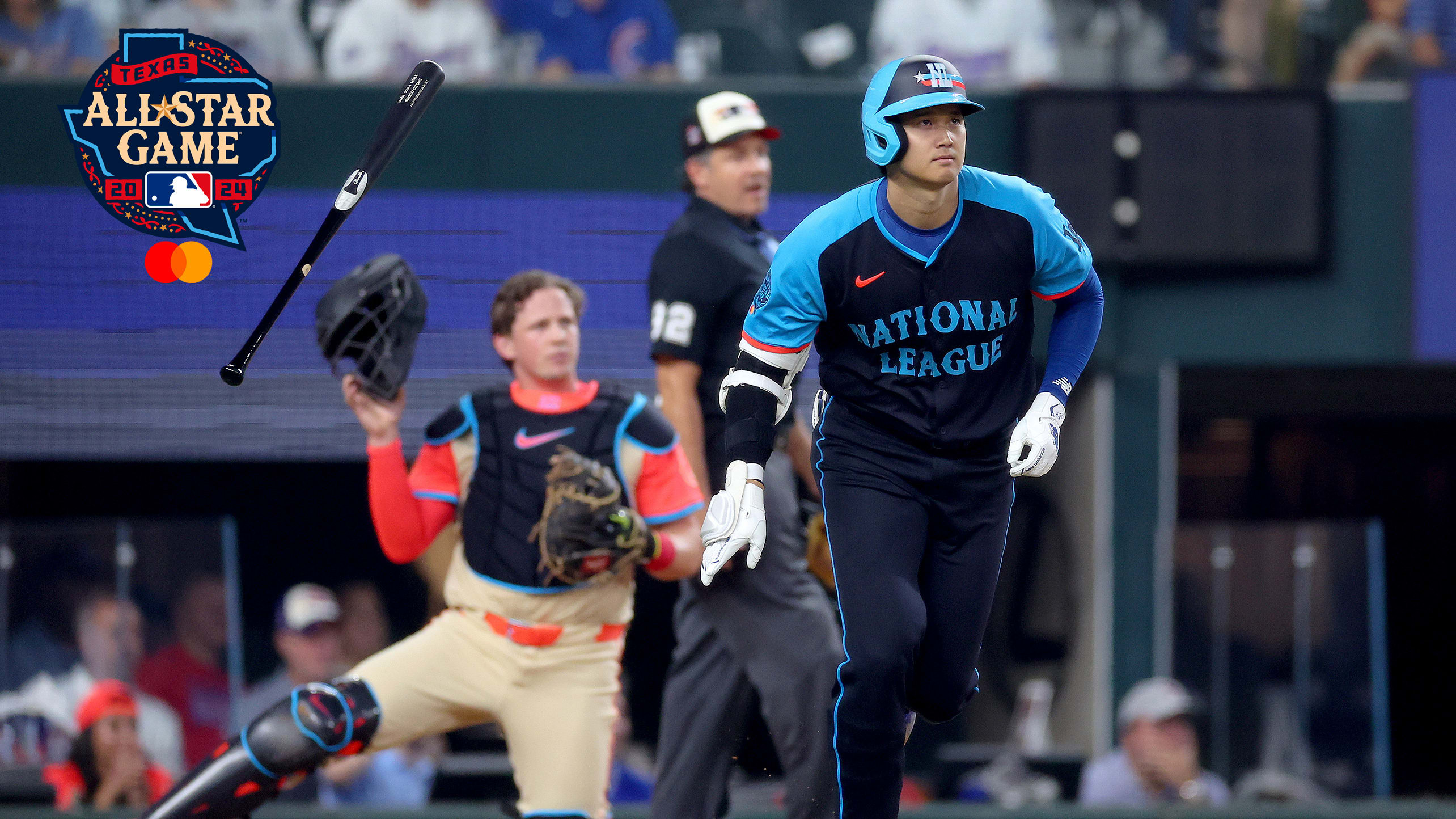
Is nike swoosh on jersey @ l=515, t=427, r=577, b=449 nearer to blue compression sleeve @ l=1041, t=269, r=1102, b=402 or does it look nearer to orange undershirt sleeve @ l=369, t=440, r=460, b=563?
orange undershirt sleeve @ l=369, t=440, r=460, b=563

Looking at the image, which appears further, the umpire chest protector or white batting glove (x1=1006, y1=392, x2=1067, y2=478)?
the umpire chest protector

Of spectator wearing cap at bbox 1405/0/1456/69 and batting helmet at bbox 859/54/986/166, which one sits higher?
spectator wearing cap at bbox 1405/0/1456/69

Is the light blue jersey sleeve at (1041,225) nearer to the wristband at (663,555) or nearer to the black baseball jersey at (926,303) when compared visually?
the black baseball jersey at (926,303)

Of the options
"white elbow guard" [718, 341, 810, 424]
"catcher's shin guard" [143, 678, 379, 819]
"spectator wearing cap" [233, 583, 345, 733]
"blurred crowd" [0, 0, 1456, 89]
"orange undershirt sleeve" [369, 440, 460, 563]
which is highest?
"blurred crowd" [0, 0, 1456, 89]

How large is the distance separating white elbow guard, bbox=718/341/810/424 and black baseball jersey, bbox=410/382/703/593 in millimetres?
678

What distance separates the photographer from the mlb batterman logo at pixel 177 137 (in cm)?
517

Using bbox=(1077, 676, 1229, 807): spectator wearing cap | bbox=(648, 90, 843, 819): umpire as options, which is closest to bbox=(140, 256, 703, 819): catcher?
bbox=(648, 90, 843, 819): umpire

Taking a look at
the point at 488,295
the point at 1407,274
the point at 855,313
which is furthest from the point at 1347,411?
the point at 855,313

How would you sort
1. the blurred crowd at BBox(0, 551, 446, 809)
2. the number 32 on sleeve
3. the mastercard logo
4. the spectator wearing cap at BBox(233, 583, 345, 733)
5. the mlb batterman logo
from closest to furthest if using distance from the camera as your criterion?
the number 32 on sleeve → the mlb batterman logo → the mastercard logo → the blurred crowd at BBox(0, 551, 446, 809) → the spectator wearing cap at BBox(233, 583, 345, 733)

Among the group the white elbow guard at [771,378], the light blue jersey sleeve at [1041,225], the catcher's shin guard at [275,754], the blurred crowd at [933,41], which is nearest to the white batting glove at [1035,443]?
the light blue jersey sleeve at [1041,225]

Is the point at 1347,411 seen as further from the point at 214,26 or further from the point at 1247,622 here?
the point at 214,26

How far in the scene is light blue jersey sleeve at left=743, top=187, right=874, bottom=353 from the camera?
3.93 metres

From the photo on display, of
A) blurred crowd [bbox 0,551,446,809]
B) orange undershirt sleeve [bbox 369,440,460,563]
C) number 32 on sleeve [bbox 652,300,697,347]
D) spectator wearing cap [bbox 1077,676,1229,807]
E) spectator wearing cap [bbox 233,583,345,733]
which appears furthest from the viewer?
spectator wearing cap [bbox 233,583,345,733]

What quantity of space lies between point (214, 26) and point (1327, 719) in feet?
18.4
